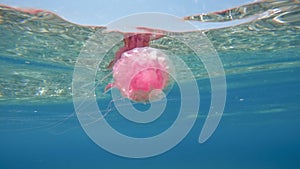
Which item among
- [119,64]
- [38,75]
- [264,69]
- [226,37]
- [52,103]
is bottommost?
[52,103]

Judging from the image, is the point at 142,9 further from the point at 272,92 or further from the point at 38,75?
the point at 272,92

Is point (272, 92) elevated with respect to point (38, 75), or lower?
lower

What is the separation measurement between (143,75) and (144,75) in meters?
0.02

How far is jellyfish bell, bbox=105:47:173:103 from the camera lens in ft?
16.0

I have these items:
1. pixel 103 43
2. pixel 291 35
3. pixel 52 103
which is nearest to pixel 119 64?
pixel 103 43

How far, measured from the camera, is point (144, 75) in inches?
191

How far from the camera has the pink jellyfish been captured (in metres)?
4.86

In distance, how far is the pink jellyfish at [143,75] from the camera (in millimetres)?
4859

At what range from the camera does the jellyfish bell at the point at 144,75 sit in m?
4.86

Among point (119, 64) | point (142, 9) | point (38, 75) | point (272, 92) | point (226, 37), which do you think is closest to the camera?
point (119, 64)

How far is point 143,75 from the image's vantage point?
485cm

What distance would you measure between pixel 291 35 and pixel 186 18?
6.35 m

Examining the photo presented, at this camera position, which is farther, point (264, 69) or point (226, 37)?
point (264, 69)

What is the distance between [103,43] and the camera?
39.3 ft
